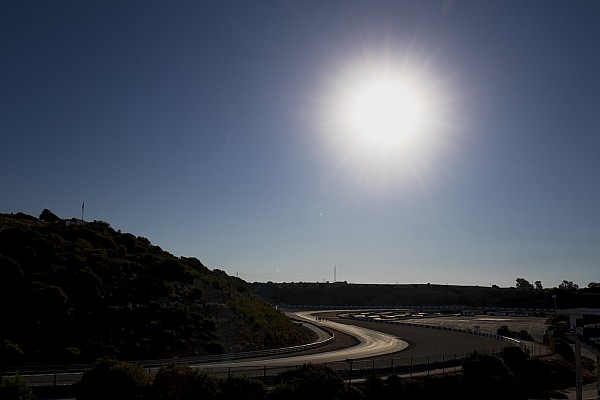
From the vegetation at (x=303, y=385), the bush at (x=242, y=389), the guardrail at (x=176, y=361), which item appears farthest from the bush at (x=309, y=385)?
the guardrail at (x=176, y=361)

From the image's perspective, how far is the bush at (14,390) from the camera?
83.8ft

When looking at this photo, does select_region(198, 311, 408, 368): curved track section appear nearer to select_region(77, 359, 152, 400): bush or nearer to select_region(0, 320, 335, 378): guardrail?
select_region(0, 320, 335, 378): guardrail

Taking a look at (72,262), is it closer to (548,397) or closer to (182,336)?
(182,336)

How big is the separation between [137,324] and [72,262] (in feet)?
37.7

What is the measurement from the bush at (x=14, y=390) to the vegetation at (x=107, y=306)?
1445cm

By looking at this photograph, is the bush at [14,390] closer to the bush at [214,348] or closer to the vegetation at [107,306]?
the vegetation at [107,306]

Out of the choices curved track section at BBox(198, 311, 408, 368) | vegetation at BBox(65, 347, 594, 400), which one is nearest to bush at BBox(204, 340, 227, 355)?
curved track section at BBox(198, 311, 408, 368)

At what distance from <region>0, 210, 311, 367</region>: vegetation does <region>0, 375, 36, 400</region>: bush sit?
14.4m

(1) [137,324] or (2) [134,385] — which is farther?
(1) [137,324]

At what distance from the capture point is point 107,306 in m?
49.8

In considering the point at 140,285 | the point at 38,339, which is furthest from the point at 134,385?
the point at 140,285

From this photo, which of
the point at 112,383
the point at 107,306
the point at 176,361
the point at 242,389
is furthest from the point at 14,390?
the point at 107,306

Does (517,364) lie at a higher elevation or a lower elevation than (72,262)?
lower

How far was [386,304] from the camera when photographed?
6462 inches
